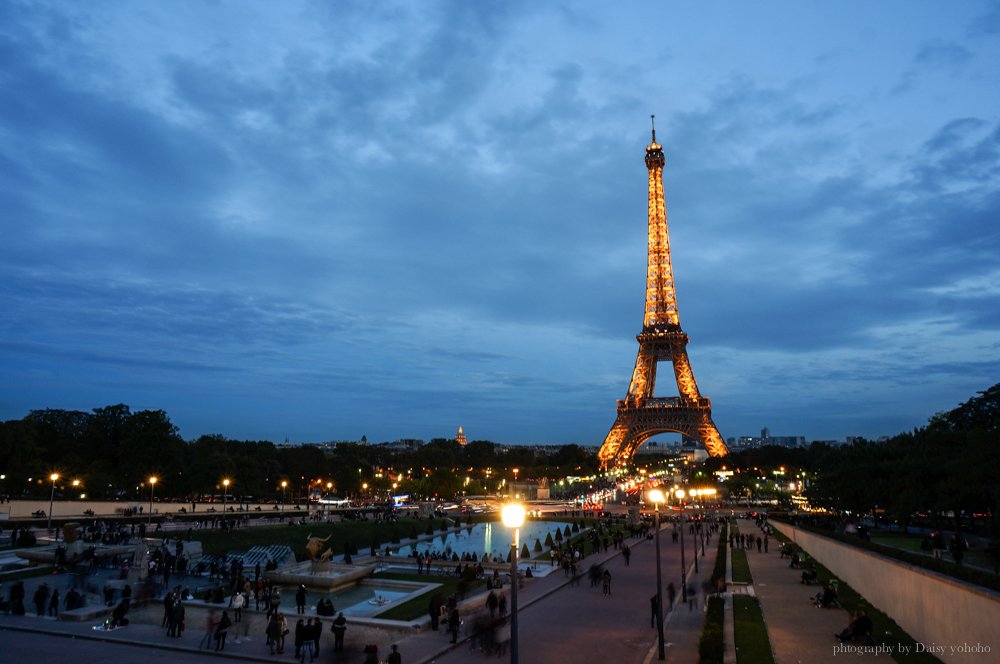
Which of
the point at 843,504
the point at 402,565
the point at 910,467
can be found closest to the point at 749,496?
the point at 843,504

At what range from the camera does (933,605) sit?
17484 mm

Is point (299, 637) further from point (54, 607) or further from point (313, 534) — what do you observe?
point (313, 534)

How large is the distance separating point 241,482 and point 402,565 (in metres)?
47.1

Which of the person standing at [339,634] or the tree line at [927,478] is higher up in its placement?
the tree line at [927,478]

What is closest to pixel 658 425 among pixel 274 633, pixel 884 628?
pixel 884 628

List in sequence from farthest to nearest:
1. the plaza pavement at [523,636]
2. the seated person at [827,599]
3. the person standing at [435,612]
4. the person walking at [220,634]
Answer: the seated person at [827,599]
the person standing at [435,612]
the person walking at [220,634]
the plaza pavement at [523,636]

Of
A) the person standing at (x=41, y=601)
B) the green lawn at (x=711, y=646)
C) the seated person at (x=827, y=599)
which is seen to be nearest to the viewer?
the green lawn at (x=711, y=646)

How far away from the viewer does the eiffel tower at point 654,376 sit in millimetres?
109812

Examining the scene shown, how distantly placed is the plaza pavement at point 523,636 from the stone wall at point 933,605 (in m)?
6.30

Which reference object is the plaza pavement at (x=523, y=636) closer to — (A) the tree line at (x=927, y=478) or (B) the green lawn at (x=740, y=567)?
(B) the green lawn at (x=740, y=567)

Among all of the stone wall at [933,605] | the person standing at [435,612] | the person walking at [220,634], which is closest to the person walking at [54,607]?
the person walking at [220,634]

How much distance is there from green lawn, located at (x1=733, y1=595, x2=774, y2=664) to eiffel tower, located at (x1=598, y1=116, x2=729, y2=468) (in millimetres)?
85010

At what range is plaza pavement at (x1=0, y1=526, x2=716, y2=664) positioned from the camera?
A: 62.0 ft

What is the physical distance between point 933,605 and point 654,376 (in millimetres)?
100004
